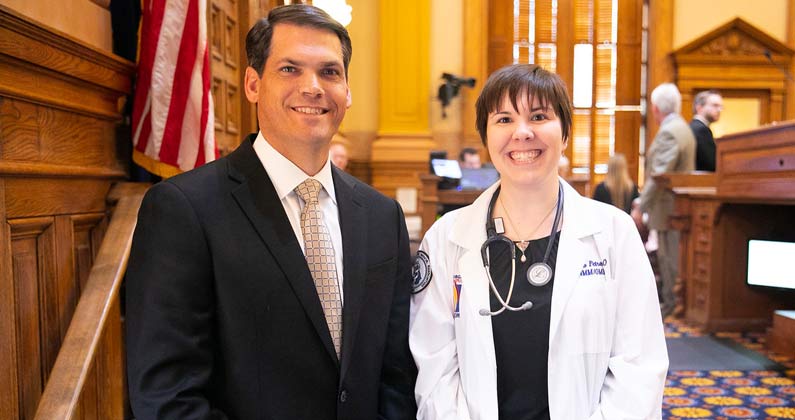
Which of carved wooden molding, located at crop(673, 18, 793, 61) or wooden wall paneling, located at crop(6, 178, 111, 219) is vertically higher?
carved wooden molding, located at crop(673, 18, 793, 61)

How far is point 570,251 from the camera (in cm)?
166

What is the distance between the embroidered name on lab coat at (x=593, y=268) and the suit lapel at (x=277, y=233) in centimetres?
65

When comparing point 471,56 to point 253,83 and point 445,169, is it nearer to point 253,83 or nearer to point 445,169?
point 445,169

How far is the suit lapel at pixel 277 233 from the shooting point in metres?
1.45

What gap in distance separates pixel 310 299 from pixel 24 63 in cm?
99

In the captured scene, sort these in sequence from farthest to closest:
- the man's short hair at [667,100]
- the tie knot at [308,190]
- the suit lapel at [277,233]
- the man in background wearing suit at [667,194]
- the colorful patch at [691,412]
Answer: the man's short hair at [667,100] < the man in background wearing suit at [667,194] < the colorful patch at [691,412] < the tie knot at [308,190] < the suit lapel at [277,233]

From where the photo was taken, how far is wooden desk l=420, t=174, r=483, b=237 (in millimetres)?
5754

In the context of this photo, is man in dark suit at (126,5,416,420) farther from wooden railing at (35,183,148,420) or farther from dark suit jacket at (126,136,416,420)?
wooden railing at (35,183,148,420)

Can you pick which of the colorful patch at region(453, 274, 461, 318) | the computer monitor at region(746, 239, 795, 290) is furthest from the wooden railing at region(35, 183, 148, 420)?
the computer monitor at region(746, 239, 795, 290)

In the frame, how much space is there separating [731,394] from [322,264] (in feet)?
9.79

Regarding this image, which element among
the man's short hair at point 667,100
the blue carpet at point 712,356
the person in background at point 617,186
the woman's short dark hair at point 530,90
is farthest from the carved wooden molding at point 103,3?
the person in background at point 617,186

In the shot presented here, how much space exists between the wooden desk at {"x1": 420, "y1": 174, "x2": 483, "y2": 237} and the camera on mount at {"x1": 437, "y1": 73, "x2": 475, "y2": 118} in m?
3.91

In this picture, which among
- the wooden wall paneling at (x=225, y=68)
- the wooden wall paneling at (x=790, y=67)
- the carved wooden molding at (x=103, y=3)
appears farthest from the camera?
the wooden wall paneling at (x=790, y=67)

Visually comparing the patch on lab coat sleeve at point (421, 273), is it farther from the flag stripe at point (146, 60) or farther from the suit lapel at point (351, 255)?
the flag stripe at point (146, 60)
